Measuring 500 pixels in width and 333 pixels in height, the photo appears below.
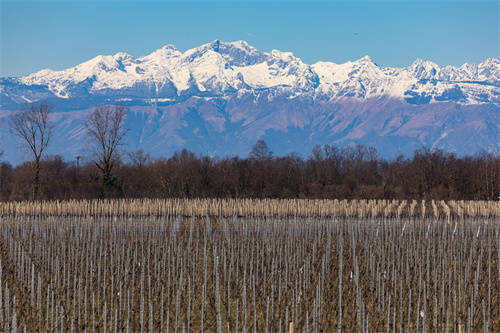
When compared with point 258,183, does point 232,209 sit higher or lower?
lower

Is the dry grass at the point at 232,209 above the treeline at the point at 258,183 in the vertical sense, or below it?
below

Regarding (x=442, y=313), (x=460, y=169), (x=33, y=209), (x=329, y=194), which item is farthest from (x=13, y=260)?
(x=460, y=169)

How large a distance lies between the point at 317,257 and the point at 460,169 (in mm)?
45692

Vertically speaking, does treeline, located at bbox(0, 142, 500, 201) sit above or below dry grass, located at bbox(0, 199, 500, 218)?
above

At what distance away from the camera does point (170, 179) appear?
2147 inches

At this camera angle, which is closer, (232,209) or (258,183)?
(232,209)

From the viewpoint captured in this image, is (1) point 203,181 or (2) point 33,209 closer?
(2) point 33,209

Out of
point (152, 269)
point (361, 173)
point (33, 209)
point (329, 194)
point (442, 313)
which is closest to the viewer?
point (442, 313)

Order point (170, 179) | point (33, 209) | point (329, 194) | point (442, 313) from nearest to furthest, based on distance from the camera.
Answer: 1. point (442, 313)
2. point (33, 209)
3. point (329, 194)
4. point (170, 179)

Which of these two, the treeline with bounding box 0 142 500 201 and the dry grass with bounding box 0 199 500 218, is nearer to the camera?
the dry grass with bounding box 0 199 500 218

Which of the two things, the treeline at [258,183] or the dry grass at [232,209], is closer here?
the dry grass at [232,209]

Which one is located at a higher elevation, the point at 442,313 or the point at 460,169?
the point at 460,169

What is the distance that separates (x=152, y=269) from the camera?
17.5m

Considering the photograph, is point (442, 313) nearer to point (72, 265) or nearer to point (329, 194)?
point (72, 265)
